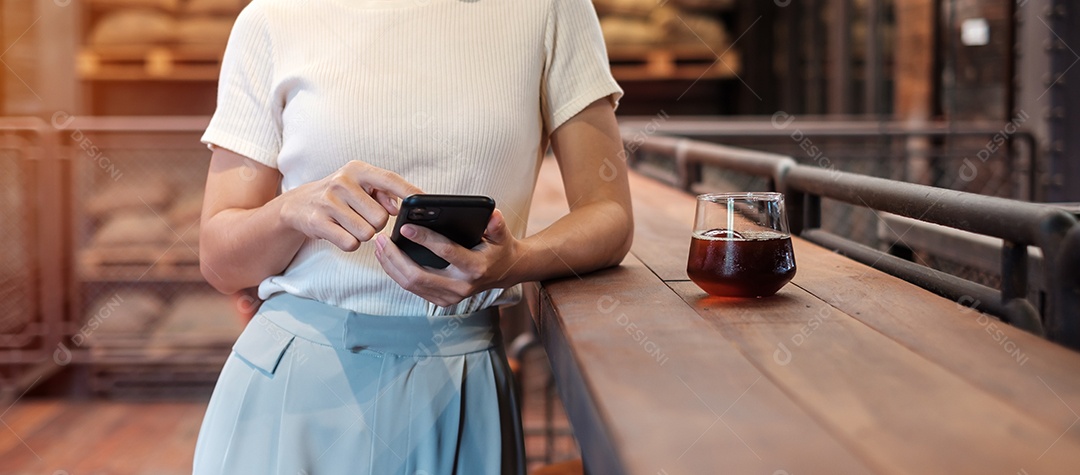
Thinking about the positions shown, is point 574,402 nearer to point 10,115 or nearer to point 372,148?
point 372,148

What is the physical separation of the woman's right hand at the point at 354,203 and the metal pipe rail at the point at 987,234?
1.83 feet

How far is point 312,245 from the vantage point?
1115 millimetres

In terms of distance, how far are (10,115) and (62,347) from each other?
112cm

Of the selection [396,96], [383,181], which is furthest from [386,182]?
[396,96]

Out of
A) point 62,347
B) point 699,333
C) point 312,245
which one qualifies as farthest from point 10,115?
point 699,333

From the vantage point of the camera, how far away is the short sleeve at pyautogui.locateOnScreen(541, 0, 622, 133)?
3.78 feet

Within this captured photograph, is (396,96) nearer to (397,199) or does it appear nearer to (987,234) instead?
(397,199)

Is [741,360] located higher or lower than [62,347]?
higher

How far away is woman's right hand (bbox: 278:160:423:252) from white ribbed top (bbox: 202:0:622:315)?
6.4 inches

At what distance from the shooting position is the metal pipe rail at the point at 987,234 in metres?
0.81

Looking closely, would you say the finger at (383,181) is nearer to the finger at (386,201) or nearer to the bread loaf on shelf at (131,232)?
the finger at (386,201)

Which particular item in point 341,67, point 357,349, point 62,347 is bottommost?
point 62,347

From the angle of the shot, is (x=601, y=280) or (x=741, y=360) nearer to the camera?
(x=741, y=360)

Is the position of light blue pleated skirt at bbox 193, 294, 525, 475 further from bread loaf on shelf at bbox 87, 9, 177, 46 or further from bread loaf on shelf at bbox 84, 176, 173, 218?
bread loaf on shelf at bbox 87, 9, 177, 46
